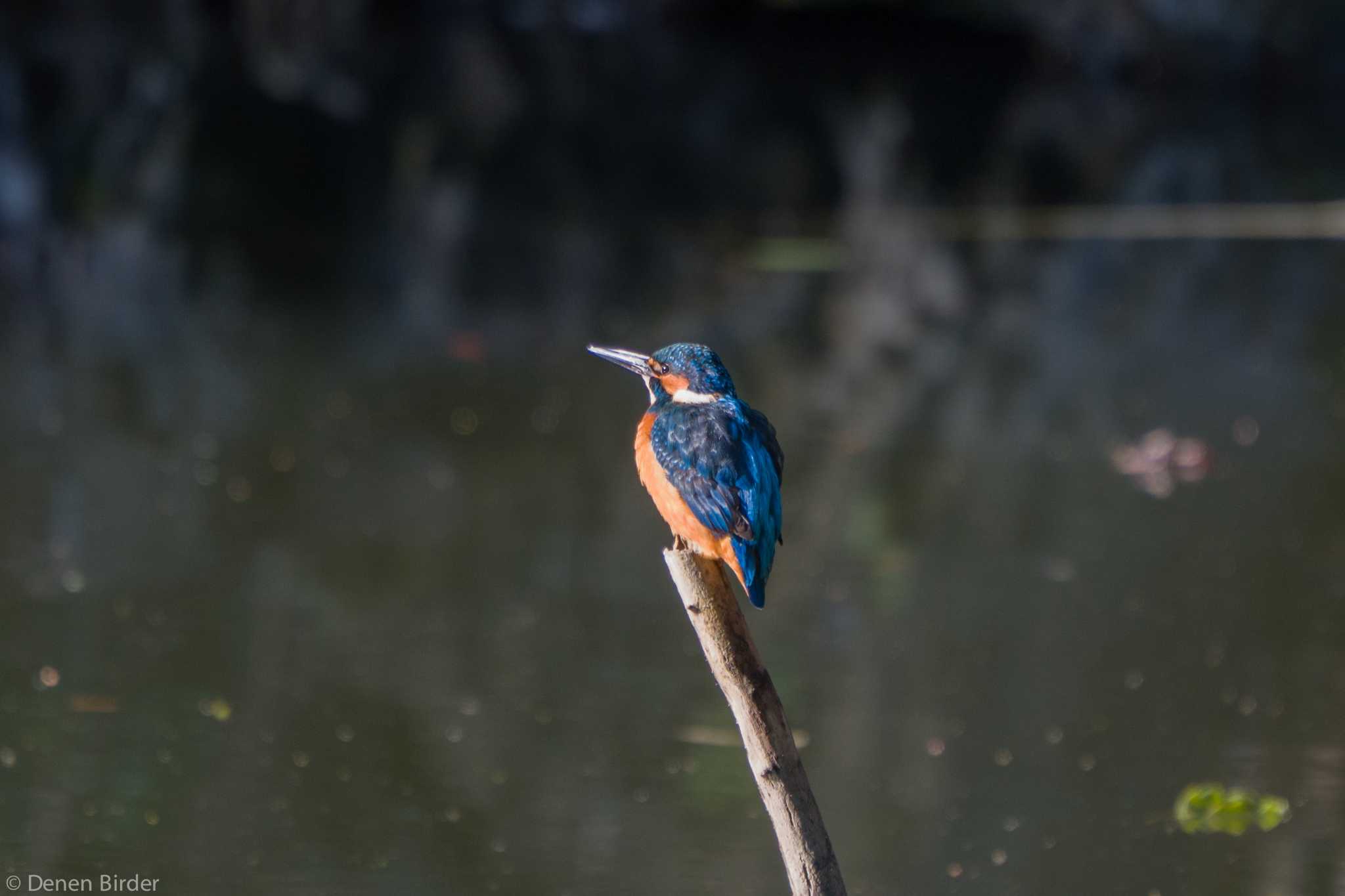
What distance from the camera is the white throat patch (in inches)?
90.8

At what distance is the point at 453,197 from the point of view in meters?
9.91

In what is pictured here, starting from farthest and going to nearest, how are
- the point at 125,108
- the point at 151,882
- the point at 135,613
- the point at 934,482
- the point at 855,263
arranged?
the point at 125,108
the point at 855,263
the point at 934,482
the point at 135,613
the point at 151,882

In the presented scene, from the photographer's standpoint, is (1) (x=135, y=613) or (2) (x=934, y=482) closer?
(1) (x=135, y=613)

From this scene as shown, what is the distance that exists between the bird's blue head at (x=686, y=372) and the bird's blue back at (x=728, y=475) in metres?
0.03

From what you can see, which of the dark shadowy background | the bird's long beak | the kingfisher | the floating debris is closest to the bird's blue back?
the kingfisher

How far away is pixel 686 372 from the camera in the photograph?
2.33m

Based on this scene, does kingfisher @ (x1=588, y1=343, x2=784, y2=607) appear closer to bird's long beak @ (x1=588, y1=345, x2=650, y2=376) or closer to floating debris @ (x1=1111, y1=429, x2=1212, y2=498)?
bird's long beak @ (x1=588, y1=345, x2=650, y2=376)

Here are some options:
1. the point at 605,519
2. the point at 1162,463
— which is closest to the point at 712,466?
the point at 605,519

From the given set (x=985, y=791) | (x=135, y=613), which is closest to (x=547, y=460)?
(x=135, y=613)

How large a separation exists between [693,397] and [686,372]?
0.03 meters

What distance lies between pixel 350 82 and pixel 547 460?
8331 millimetres

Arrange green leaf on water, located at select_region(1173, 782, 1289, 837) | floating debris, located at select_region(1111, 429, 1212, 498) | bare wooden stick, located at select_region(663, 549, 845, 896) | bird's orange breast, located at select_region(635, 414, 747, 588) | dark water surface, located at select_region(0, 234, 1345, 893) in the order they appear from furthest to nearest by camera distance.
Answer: floating debris, located at select_region(1111, 429, 1212, 498) < green leaf on water, located at select_region(1173, 782, 1289, 837) < dark water surface, located at select_region(0, 234, 1345, 893) < bird's orange breast, located at select_region(635, 414, 747, 588) < bare wooden stick, located at select_region(663, 549, 845, 896)

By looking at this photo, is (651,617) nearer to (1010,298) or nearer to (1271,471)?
(1271,471)

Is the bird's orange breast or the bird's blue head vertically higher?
the bird's blue head
